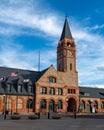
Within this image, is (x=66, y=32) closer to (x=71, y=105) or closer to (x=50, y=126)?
(x=71, y=105)

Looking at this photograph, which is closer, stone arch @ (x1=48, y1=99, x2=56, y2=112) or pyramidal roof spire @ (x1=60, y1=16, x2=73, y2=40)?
stone arch @ (x1=48, y1=99, x2=56, y2=112)

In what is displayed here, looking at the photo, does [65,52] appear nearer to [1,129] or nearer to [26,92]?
[26,92]

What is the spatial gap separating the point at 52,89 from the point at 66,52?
16152 mm

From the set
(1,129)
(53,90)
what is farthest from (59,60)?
(1,129)

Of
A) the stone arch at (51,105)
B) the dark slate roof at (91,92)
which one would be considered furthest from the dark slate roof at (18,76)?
the dark slate roof at (91,92)

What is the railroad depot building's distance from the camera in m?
68.0

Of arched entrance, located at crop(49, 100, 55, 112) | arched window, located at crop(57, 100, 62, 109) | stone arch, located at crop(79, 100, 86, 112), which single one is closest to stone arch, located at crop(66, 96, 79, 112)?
arched window, located at crop(57, 100, 62, 109)

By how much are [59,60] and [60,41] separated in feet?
24.0

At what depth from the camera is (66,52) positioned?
8381 cm

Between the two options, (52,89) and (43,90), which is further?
(52,89)

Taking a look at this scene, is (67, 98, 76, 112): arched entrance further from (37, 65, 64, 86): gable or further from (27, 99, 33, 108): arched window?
(27, 99, 33, 108): arched window

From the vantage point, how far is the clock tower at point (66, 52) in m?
82.9

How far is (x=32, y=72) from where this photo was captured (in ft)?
250

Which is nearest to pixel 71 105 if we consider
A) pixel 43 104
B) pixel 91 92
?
pixel 43 104
